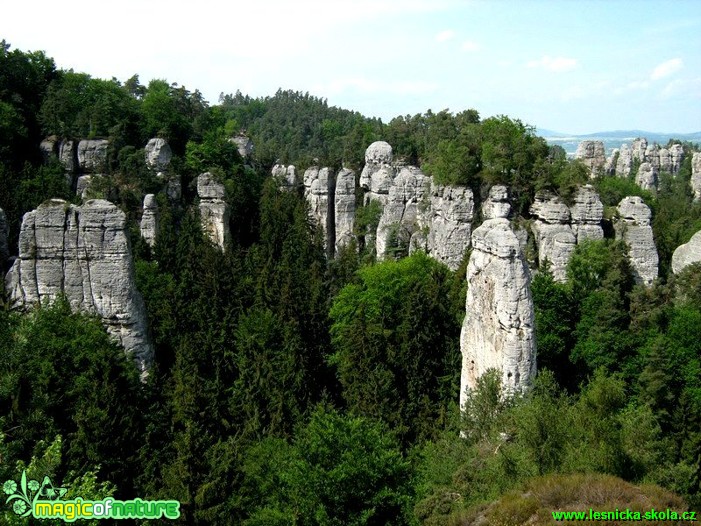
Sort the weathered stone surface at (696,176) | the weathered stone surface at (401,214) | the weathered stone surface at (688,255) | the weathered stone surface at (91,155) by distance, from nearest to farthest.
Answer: the weathered stone surface at (688,255) < the weathered stone surface at (401,214) < the weathered stone surface at (91,155) < the weathered stone surface at (696,176)

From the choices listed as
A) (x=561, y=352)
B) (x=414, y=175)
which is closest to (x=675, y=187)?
(x=414, y=175)

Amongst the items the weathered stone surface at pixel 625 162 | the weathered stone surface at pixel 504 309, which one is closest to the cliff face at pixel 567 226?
the weathered stone surface at pixel 504 309

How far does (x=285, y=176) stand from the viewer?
5931 centimetres

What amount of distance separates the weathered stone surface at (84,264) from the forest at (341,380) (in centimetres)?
101

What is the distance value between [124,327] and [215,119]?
129 ft

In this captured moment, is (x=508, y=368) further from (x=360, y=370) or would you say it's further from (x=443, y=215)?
(x=443, y=215)

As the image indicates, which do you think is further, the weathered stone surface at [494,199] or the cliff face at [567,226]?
the weathered stone surface at [494,199]

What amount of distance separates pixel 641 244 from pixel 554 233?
14.7ft

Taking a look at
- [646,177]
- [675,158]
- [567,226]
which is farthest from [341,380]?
[675,158]

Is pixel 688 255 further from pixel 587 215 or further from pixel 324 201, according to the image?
pixel 324 201

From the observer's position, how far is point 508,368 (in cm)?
2312

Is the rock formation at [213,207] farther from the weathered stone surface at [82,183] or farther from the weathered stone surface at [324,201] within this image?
the weathered stone surface at [324,201]

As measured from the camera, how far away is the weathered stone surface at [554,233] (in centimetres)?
3222

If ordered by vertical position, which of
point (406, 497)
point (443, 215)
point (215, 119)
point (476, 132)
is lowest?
point (406, 497)
